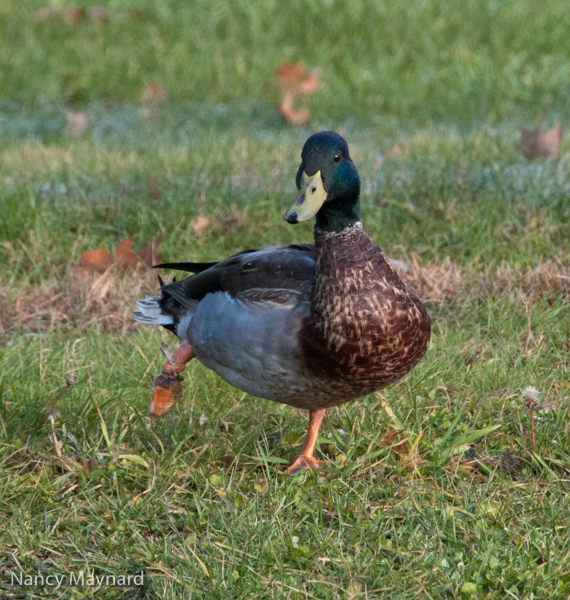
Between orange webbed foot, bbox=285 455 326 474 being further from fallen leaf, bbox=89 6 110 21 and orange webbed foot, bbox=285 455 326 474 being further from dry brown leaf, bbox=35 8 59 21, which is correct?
dry brown leaf, bbox=35 8 59 21

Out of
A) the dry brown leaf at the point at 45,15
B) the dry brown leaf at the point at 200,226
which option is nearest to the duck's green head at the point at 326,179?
Result: the dry brown leaf at the point at 200,226

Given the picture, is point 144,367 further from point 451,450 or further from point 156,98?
point 156,98

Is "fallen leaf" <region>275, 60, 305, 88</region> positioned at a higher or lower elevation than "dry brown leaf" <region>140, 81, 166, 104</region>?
higher

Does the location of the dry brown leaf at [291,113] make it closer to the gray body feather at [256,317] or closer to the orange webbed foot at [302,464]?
the gray body feather at [256,317]

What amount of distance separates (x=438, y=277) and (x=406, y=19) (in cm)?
532

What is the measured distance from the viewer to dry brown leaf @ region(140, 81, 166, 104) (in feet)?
27.2

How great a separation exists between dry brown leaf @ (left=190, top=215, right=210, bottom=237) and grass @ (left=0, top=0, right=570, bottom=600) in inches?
1.7

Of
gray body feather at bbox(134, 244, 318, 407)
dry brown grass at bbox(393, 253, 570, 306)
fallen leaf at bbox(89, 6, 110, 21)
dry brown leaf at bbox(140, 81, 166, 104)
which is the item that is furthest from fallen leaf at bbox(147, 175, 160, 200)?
fallen leaf at bbox(89, 6, 110, 21)

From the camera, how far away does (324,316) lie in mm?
2693

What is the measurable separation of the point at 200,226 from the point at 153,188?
25.6 inches

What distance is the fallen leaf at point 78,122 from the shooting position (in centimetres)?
773

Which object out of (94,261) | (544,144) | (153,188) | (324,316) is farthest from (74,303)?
(544,144)

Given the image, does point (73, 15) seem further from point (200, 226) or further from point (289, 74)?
point (200, 226)

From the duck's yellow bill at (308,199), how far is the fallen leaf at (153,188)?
2.76 metres
